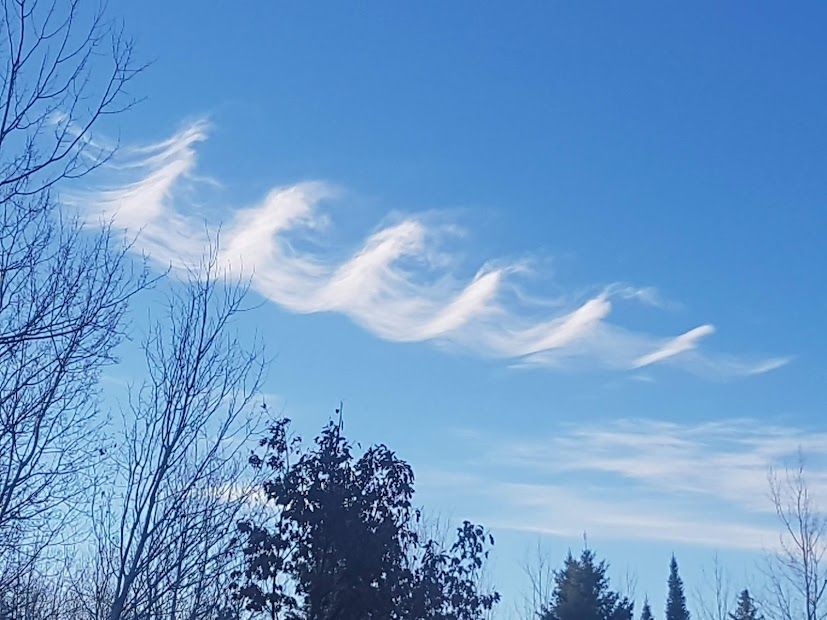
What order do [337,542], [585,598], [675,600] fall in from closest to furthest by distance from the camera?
1. [337,542]
2. [585,598]
3. [675,600]

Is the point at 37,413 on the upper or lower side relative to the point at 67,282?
lower

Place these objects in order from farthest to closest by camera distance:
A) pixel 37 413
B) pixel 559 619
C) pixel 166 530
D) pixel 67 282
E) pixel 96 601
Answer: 1. pixel 559 619
2. pixel 96 601
3. pixel 166 530
4. pixel 37 413
5. pixel 67 282

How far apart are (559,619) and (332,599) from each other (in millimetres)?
24930

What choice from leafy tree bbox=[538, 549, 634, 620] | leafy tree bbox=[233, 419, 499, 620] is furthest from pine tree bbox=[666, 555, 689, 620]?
leafy tree bbox=[233, 419, 499, 620]

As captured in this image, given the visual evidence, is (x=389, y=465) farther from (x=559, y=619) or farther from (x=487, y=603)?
(x=559, y=619)

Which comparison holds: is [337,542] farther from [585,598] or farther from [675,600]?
[675,600]

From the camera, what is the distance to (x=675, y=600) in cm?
5256

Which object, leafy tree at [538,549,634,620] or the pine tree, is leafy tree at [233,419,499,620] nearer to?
leafy tree at [538,549,634,620]

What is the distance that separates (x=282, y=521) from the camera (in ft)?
42.3

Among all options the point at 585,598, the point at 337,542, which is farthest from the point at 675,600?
the point at 337,542

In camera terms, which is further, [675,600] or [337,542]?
[675,600]

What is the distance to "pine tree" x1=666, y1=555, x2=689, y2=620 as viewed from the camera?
51969 millimetres

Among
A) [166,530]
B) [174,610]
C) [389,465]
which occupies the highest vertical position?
[389,465]

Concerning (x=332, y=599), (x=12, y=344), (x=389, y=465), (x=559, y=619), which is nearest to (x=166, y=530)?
(x=332, y=599)
